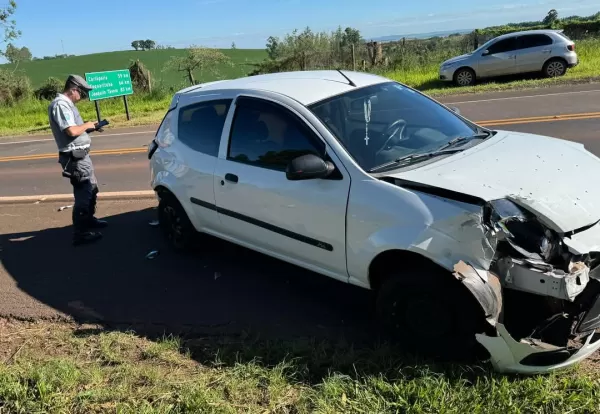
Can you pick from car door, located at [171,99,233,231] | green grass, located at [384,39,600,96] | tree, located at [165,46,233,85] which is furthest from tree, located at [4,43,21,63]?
car door, located at [171,99,233,231]

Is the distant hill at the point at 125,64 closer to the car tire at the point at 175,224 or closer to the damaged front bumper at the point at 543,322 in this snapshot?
the car tire at the point at 175,224

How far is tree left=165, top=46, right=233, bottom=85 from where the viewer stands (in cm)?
2942

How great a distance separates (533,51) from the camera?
17.8 metres

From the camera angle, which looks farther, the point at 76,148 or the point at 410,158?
the point at 76,148

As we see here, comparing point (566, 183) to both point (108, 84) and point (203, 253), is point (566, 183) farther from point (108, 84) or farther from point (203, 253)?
point (108, 84)

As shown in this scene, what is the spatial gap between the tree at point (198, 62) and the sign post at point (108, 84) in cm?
761

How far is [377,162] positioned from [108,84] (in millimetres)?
19302

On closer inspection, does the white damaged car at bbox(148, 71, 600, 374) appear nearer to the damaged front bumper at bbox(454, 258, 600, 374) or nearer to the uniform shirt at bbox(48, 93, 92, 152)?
the damaged front bumper at bbox(454, 258, 600, 374)

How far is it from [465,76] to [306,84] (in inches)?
625

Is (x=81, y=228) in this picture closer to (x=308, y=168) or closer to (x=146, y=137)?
(x=308, y=168)

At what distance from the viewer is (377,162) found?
3.74 meters

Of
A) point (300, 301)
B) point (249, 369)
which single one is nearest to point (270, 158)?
point (300, 301)

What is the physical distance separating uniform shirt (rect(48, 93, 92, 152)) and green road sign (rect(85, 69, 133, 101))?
14786mm

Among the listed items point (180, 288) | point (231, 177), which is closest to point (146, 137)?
point (180, 288)
